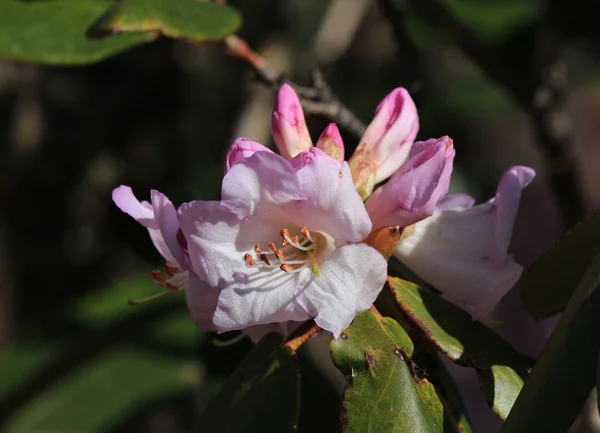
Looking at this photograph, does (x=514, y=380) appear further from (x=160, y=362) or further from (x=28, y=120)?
(x=28, y=120)

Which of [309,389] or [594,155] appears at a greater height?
[309,389]

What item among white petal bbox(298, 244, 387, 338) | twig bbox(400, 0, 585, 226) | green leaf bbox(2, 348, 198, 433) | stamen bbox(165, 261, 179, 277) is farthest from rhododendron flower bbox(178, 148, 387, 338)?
green leaf bbox(2, 348, 198, 433)

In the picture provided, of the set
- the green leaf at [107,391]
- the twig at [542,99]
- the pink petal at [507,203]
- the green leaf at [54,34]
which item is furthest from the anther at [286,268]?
the green leaf at [107,391]

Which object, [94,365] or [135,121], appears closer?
[94,365]

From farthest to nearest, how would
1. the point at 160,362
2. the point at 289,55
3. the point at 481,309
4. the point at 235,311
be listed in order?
1. the point at 289,55
2. the point at 160,362
3. the point at 481,309
4. the point at 235,311

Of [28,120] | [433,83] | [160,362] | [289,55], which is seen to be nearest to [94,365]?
[160,362]

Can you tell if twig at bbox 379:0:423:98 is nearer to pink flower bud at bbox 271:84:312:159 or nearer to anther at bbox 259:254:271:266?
pink flower bud at bbox 271:84:312:159

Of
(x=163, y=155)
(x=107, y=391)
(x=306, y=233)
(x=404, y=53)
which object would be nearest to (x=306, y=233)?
(x=306, y=233)
